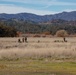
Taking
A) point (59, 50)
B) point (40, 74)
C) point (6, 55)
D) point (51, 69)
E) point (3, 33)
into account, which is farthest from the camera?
point (3, 33)

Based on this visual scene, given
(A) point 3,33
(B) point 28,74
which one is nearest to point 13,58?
(B) point 28,74

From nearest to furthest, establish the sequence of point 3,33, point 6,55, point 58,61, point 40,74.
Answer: point 40,74 → point 58,61 → point 6,55 → point 3,33

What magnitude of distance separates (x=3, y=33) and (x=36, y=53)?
71.3 m

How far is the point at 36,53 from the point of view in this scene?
32125 millimetres

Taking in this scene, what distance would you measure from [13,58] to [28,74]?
32.9 ft

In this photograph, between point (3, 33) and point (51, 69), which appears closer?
point (51, 69)

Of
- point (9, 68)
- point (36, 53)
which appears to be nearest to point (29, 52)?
point (36, 53)

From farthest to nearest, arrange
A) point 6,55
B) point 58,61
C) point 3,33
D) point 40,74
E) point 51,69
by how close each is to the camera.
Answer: point 3,33, point 6,55, point 58,61, point 51,69, point 40,74

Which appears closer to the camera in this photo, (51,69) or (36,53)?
(51,69)

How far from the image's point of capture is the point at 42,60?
2975cm

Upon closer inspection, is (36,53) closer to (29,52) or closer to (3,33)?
(29,52)

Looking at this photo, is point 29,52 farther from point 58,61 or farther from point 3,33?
point 3,33

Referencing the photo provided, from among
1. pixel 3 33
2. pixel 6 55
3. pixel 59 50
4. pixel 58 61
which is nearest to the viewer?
pixel 58 61

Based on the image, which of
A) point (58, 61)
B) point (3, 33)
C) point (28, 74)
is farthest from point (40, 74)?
point (3, 33)
